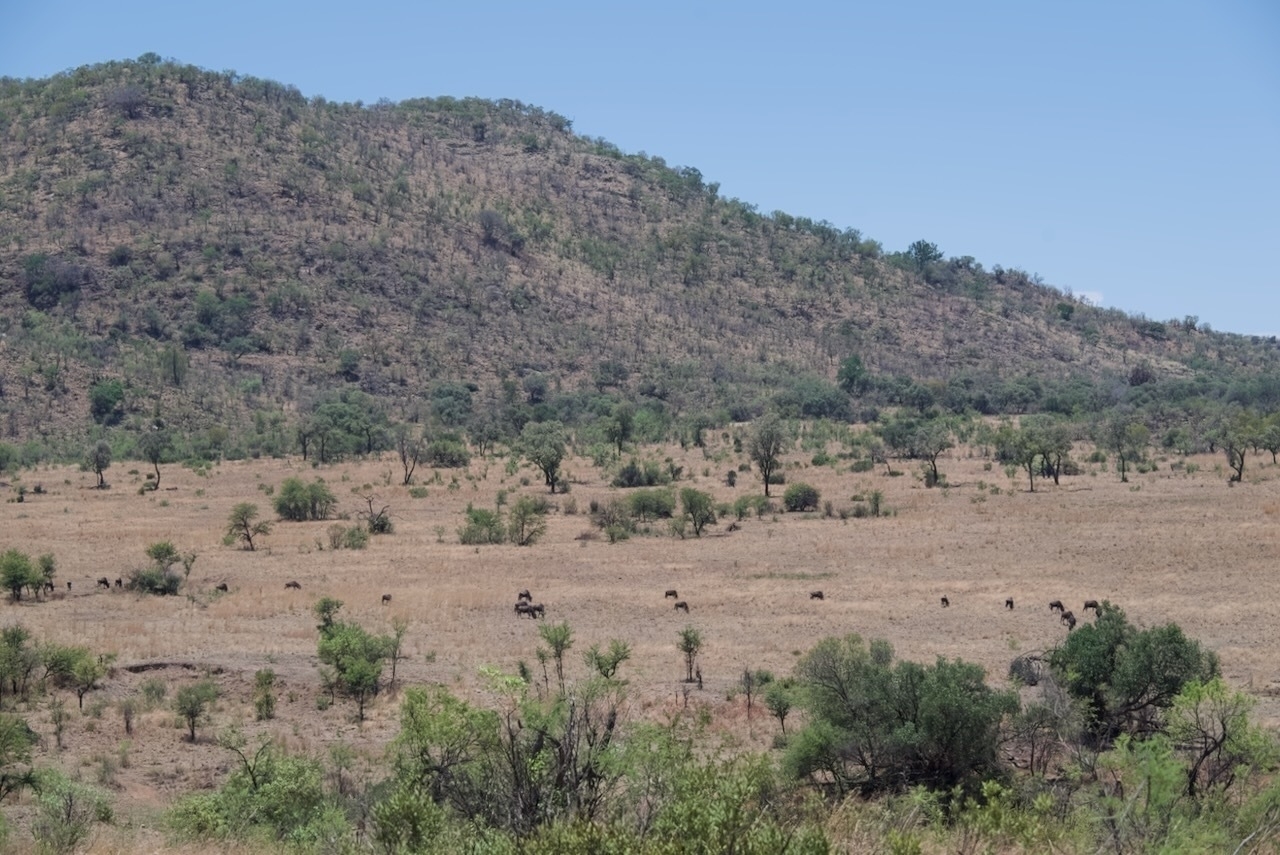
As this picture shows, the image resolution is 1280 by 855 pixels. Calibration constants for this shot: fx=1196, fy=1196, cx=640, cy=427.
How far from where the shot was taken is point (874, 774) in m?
16.7

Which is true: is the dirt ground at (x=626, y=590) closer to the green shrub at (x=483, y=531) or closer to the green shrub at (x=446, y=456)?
the green shrub at (x=483, y=531)

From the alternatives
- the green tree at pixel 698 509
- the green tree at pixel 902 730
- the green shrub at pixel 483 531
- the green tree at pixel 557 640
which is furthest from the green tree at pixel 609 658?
the green tree at pixel 698 509

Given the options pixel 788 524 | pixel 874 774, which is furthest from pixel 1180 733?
pixel 788 524

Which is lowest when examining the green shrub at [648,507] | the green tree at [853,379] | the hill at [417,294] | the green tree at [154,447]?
the green shrub at [648,507]

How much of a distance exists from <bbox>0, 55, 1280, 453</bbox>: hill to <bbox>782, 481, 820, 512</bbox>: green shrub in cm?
3533

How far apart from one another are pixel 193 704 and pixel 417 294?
83.2 meters

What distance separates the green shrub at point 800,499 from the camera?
50656mm

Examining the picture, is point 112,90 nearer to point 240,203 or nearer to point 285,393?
point 240,203

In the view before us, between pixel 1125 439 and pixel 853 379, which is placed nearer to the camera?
pixel 1125 439

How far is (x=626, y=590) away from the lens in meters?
33.7

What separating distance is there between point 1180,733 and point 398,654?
626 inches

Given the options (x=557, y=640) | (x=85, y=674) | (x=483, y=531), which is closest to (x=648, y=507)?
(x=483, y=531)

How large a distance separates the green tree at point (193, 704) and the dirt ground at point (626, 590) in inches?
10.6

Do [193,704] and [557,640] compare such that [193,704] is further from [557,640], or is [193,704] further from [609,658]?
[609,658]
